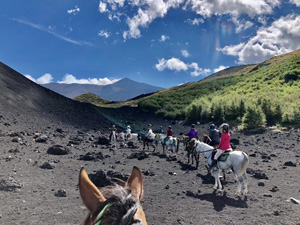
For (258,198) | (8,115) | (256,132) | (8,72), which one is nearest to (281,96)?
(256,132)

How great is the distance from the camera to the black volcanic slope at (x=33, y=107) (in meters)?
23.0

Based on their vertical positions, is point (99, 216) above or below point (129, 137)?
above

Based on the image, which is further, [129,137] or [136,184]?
[129,137]

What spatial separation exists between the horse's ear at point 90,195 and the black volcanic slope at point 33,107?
20827 millimetres

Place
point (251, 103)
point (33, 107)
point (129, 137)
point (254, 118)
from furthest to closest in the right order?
point (251, 103)
point (33, 107)
point (254, 118)
point (129, 137)

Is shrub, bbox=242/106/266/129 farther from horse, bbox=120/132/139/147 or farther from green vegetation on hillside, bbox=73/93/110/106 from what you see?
green vegetation on hillside, bbox=73/93/110/106

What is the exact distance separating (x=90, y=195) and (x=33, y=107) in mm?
29155

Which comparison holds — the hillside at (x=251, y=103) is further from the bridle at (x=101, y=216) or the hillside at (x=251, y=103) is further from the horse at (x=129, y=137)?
the bridle at (x=101, y=216)

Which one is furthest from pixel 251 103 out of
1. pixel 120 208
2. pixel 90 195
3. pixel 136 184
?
pixel 120 208

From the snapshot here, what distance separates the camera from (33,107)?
27.5m

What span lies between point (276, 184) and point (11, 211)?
9.33 m

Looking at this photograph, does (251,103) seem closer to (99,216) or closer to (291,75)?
(291,75)

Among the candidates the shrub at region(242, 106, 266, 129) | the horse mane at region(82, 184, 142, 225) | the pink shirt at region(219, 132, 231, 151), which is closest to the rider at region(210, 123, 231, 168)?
the pink shirt at region(219, 132, 231, 151)

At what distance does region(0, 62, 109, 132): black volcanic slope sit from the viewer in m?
23.0
